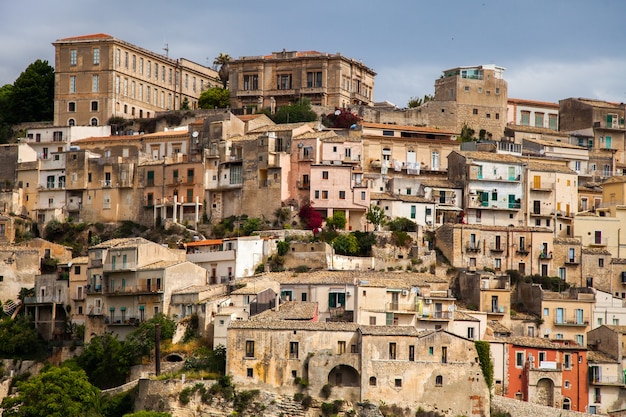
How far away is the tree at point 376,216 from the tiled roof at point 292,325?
15.8m

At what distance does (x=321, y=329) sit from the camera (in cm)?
6562

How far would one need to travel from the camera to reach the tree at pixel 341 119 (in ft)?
309

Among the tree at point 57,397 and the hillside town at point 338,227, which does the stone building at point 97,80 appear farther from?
the tree at point 57,397

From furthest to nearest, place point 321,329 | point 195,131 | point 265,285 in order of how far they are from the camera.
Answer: point 195,131
point 265,285
point 321,329

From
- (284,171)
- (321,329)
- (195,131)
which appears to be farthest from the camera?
(195,131)

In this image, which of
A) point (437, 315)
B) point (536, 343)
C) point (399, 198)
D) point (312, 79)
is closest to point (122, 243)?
point (399, 198)

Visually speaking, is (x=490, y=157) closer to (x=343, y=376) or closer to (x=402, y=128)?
(x=402, y=128)

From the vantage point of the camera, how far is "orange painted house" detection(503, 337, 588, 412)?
70.4 metres

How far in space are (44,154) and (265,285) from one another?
26.9 meters

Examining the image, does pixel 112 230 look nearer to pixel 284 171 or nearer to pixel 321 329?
pixel 284 171

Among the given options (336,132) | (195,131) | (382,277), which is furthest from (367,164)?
(382,277)

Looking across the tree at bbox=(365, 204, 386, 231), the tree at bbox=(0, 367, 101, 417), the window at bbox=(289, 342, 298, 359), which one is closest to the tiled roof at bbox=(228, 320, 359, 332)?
the window at bbox=(289, 342, 298, 359)

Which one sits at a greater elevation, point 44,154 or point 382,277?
point 44,154

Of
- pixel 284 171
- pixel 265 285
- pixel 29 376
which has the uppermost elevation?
pixel 284 171
